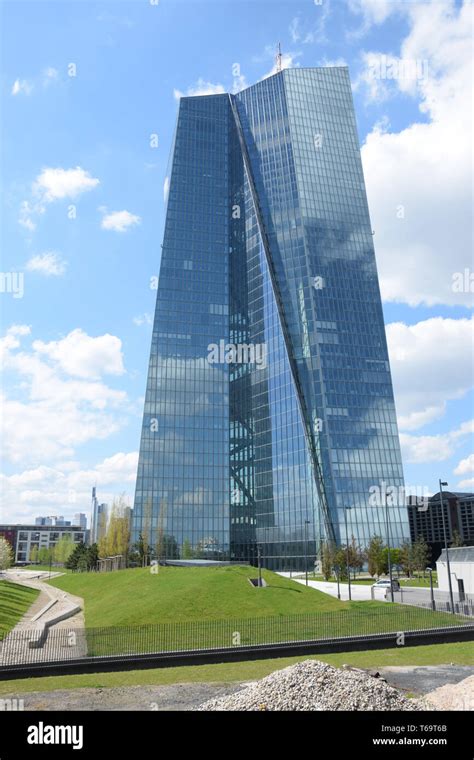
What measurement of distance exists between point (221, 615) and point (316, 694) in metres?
27.9

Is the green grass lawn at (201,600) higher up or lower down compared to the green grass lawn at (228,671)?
higher up

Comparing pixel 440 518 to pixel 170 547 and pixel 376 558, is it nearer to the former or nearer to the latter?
pixel 376 558

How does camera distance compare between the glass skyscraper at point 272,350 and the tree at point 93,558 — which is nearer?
the glass skyscraper at point 272,350

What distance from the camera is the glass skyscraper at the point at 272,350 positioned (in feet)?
379

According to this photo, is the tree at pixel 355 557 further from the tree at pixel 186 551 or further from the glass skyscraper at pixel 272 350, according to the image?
the tree at pixel 186 551

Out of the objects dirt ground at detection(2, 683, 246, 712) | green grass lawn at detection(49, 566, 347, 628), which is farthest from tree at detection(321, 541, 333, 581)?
dirt ground at detection(2, 683, 246, 712)

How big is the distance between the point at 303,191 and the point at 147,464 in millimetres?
68911

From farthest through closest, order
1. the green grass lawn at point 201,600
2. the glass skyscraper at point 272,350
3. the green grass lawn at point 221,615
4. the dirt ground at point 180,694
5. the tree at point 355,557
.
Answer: the glass skyscraper at point 272,350 < the tree at point 355,557 < the green grass lawn at point 201,600 < the green grass lawn at point 221,615 < the dirt ground at point 180,694

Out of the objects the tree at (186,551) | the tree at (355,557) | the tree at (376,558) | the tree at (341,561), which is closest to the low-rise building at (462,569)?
the tree at (341,561)

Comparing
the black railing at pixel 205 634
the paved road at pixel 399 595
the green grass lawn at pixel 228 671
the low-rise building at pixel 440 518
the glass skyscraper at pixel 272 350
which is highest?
the glass skyscraper at pixel 272 350

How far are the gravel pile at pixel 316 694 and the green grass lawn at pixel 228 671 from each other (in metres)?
8.23

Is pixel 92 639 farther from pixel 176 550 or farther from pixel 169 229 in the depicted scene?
pixel 169 229

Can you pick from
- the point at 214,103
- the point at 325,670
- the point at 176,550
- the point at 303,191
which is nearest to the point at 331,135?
the point at 303,191

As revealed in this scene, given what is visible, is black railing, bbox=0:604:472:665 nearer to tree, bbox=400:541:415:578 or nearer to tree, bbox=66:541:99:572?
tree, bbox=400:541:415:578
